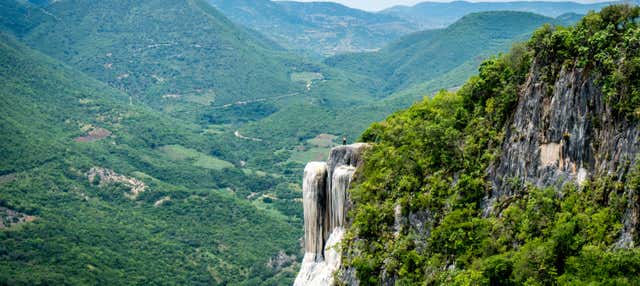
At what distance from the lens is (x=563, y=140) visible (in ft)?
86.9

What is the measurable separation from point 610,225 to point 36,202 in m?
149

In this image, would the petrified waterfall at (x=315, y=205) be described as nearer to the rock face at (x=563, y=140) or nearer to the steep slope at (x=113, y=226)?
the rock face at (x=563, y=140)

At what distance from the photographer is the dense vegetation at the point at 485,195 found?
24.3 meters

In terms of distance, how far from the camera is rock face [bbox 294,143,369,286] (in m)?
38.6

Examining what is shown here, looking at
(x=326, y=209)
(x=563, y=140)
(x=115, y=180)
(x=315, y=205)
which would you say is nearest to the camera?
(x=563, y=140)

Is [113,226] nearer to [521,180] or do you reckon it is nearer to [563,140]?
[521,180]

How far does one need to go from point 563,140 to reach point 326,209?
18178 mm

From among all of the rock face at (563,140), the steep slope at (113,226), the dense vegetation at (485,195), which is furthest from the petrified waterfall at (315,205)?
the steep slope at (113,226)

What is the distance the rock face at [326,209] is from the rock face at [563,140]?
1105 centimetres

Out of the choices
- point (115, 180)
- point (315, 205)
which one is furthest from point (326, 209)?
point (115, 180)

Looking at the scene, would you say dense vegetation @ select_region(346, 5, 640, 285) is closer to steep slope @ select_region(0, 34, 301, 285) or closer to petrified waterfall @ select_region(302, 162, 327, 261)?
petrified waterfall @ select_region(302, 162, 327, 261)

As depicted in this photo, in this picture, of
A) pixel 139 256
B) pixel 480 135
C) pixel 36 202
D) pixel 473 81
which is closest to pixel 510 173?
pixel 480 135

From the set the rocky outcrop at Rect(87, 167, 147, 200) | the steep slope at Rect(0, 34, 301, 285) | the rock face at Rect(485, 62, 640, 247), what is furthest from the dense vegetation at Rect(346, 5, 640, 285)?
the rocky outcrop at Rect(87, 167, 147, 200)

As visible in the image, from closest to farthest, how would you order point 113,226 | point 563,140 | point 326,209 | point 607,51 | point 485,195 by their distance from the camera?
1. point 607,51
2. point 563,140
3. point 485,195
4. point 326,209
5. point 113,226
